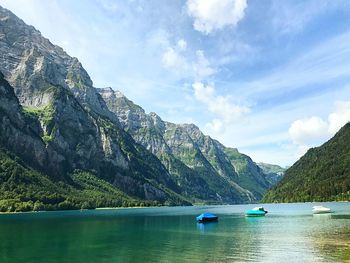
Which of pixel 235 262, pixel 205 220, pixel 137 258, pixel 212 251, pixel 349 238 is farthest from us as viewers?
pixel 205 220

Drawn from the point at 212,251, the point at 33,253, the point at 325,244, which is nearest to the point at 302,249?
the point at 325,244

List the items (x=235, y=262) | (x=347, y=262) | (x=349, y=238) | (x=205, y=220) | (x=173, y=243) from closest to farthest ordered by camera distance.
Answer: (x=347, y=262) → (x=235, y=262) → (x=349, y=238) → (x=173, y=243) → (x=205, y=220)

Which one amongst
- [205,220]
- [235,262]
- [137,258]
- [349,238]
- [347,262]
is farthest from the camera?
[205,220]

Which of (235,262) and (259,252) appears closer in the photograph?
(235,262)

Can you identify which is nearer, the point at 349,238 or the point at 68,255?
the point at 68,255

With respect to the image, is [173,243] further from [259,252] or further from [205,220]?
[205,220]

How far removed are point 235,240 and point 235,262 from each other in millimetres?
32760

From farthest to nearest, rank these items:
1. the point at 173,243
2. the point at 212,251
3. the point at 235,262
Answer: the point at 173,243 < the point at 212,251 < the point at 235,262

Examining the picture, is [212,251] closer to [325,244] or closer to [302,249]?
[302,249]

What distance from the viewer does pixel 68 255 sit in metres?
77.2

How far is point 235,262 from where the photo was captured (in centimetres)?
6362

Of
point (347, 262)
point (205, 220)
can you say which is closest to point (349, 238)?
point (347, 262)

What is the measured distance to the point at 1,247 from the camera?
8931 cm

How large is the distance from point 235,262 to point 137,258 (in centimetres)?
1800
